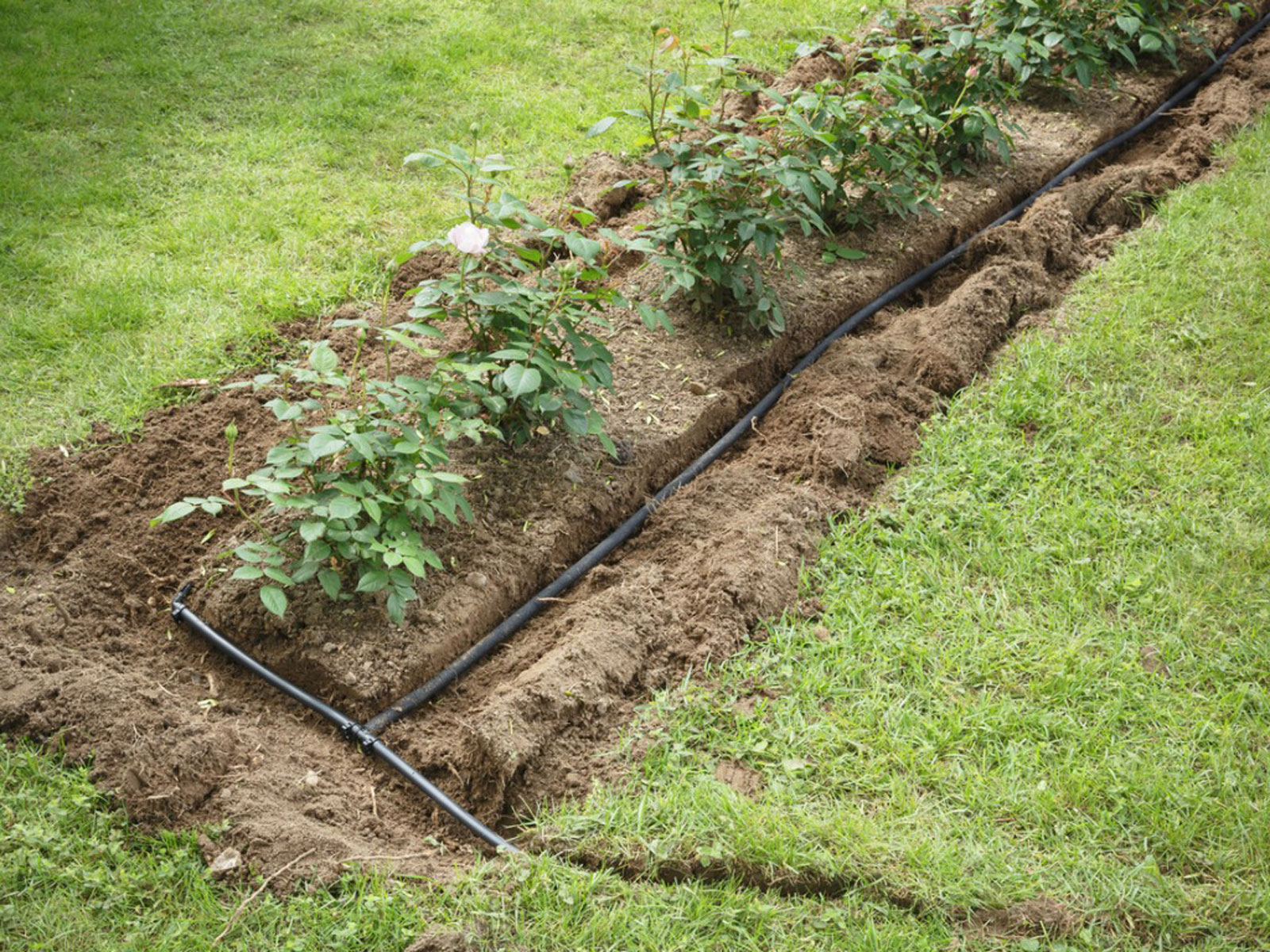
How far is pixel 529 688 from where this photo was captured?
8.46 feet

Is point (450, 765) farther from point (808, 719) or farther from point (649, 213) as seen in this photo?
point (649, 213)

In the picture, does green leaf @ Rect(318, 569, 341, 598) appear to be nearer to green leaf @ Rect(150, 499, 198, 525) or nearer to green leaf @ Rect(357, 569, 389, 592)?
green leaf @ Rect(357, 569, 389, 592)

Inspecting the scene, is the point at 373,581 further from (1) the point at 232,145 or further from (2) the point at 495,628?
(1) the point at 232,145

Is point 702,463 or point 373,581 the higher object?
point 373,581

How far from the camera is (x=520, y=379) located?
283 centimetres

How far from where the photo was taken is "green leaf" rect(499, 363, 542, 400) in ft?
9.17

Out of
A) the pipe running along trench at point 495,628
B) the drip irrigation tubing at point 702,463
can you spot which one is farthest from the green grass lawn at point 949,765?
the drip irrigation tubing at point 702,463

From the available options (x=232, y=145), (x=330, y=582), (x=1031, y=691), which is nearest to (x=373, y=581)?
(x=330, y=582)

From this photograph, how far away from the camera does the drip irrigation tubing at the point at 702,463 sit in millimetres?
2770

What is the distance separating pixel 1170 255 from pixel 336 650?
3.53 metres

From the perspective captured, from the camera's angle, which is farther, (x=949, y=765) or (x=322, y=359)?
(x=322, y=359)

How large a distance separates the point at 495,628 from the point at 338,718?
1.63 ft

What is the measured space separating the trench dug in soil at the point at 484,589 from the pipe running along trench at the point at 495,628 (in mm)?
34

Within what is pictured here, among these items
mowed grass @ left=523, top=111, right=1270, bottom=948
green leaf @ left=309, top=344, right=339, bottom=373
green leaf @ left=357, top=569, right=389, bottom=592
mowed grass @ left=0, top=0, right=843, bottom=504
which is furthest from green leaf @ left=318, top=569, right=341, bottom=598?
mowed grass @ left=0, top=0, right=843, bottom=504
